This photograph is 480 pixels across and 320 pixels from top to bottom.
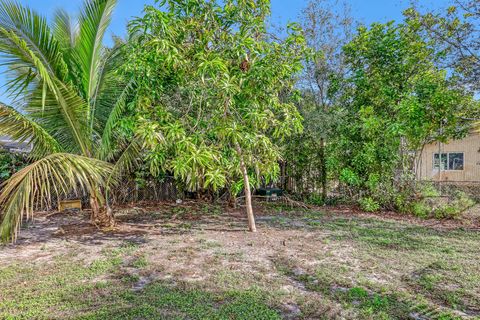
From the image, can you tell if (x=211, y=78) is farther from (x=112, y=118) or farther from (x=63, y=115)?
(x=63, y=115)

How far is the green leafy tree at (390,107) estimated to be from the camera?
260 inches

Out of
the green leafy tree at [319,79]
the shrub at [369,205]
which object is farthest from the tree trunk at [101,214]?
the shrub at [369,205]

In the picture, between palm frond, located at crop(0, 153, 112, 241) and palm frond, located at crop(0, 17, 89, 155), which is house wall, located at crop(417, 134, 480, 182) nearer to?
palm frond, located at crop(0, 17, 89, 155)

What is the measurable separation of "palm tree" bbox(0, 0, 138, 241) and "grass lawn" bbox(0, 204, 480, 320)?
0.97 meters

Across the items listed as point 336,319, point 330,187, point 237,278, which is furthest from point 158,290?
point 330,187

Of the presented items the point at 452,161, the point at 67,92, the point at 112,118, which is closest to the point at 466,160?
the point at 452,161

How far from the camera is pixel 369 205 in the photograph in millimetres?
7723

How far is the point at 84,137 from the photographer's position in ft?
16.8

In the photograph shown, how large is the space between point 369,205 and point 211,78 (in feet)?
18.6

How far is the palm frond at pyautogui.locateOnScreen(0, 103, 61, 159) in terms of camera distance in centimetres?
422

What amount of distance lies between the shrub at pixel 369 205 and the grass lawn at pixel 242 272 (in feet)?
4.99

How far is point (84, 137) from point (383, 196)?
7.14m

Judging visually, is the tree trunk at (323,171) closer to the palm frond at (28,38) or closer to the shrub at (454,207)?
the shrub at (454,207)

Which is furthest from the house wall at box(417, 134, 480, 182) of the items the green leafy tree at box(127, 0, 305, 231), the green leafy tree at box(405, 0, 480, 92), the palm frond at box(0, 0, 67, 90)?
the palm frond at box(0, 0, 67, 90)
